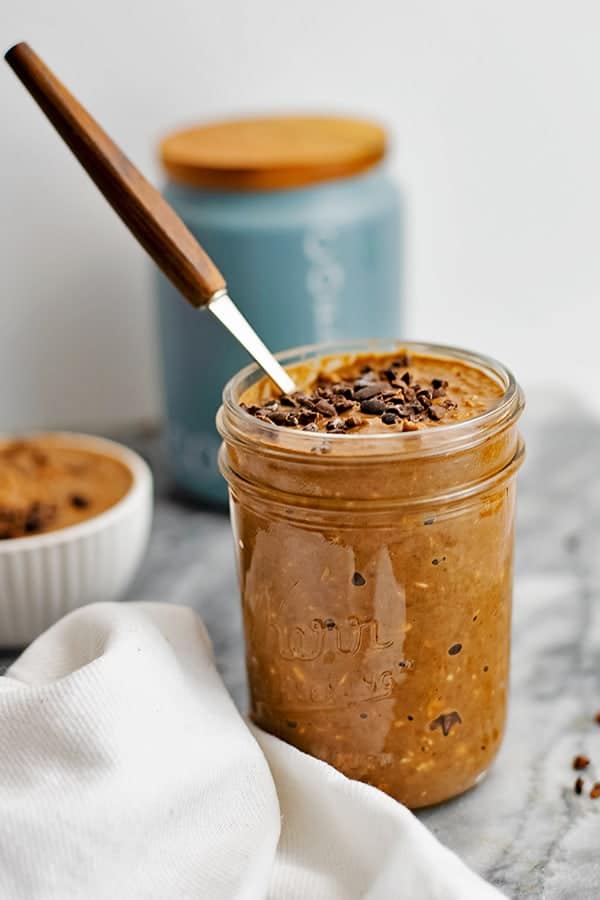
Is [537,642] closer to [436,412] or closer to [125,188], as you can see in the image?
[436,412]

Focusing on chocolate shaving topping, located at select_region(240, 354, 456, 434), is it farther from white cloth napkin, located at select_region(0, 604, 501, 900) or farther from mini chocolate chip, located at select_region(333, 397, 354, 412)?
white cloth napkin, located at select_region(0, 604, 501, 900)

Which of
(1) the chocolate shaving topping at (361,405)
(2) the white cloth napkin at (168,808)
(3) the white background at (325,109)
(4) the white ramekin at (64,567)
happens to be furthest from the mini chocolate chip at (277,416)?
(3) the white background at (325,109)

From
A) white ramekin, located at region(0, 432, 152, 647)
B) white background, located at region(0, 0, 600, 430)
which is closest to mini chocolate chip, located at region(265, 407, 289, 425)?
white ramekin, located at region(0, 432, 152, 647)

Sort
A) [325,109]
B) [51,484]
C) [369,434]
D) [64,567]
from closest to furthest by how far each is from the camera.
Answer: [369,434], [64,567], [51,484], [325,109]

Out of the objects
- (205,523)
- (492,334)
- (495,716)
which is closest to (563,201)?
(492,334)

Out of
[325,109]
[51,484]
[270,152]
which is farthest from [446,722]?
[325,109]
